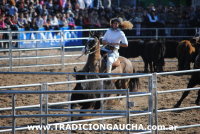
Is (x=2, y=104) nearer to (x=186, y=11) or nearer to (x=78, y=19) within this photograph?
(x=78, y=19)

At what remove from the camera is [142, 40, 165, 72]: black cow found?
15.8 m

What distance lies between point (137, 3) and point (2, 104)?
59.4 feet

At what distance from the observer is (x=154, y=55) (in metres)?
15.9

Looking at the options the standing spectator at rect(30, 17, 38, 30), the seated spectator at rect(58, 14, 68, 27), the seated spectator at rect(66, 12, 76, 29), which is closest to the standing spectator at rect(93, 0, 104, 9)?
the seated spectator at rect(66, 12, 76, 29)

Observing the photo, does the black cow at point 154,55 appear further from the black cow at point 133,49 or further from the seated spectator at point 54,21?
the seated spectator at point 54,21

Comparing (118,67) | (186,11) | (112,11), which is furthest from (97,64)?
(186,11)

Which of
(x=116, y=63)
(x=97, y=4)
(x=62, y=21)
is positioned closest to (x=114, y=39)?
(x=116, y=63)

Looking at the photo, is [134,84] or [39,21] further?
[39,21]

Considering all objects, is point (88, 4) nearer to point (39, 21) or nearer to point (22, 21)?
point (39, 21)

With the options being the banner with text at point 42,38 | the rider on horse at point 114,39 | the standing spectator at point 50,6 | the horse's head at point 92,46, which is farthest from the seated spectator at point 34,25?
the horse's head at point 92,46

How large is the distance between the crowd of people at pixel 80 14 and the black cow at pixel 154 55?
2.94m

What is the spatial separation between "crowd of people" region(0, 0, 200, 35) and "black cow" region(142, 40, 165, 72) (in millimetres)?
2943

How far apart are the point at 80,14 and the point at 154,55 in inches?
330

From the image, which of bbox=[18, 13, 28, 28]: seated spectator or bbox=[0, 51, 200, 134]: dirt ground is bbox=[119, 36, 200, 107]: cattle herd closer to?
bbox=[0, 51, 200, 134]: dirt ground
